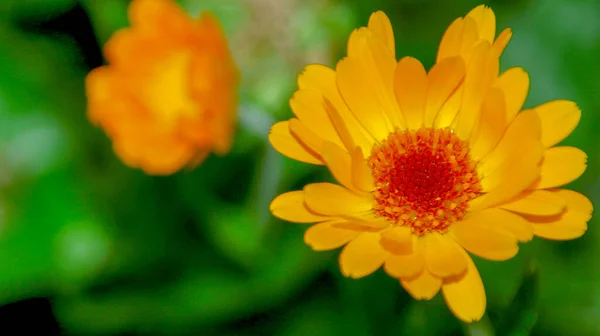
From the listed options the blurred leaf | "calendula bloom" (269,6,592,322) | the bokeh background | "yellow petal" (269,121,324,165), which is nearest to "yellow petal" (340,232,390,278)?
"calendula bloom" (269,6,592,322)

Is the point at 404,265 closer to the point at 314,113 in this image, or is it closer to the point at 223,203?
the point at 314,113

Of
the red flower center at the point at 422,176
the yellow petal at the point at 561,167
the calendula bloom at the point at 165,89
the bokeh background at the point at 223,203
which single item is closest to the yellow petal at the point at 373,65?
the red flower center at the point at 422,176

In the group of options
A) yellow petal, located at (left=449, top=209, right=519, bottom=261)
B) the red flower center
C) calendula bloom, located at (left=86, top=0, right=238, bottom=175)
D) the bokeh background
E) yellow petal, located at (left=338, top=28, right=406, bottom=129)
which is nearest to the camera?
yellow petal, located at (left=449, top=209, right=519, bottom=261)

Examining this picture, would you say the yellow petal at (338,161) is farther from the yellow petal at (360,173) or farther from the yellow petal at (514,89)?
the yellow petal at (514,89)

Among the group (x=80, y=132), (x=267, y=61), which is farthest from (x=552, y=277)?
(x=80, y=132)

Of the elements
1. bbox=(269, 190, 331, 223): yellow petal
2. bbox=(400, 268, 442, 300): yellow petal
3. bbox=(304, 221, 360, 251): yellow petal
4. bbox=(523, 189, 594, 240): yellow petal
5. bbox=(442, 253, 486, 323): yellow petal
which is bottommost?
bbox=(442, 253, 486, 323): yellow petal

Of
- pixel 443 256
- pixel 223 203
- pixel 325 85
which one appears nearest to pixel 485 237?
pixel 443 256

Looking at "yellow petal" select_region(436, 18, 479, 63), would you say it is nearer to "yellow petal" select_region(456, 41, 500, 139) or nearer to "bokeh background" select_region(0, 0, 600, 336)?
"yellow petal" select_region(456, 41, 500, 139)
